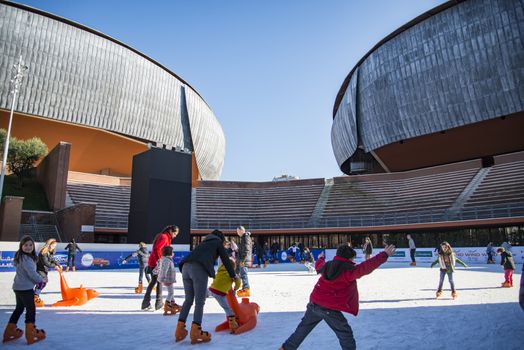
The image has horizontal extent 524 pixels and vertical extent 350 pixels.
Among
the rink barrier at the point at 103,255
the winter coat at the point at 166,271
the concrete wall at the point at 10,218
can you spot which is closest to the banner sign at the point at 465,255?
the rink barrier at the point at 103,255

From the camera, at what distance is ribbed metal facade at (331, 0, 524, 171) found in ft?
114

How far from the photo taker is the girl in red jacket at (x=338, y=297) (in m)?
3.88

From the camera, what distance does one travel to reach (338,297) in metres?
3.96

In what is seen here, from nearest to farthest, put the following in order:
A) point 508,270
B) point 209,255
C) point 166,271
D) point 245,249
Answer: point 209,255, point 166,271, point 245,249, point 508,270

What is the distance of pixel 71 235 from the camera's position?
29266 mm

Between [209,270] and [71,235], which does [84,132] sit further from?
[209,270]

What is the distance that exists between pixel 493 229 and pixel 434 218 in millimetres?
4582

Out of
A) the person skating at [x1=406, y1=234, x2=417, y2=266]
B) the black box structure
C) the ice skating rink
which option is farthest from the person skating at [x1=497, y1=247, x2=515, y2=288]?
the black box structure

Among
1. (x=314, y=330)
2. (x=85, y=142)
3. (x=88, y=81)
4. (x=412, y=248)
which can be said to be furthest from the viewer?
(x=85, y=142)

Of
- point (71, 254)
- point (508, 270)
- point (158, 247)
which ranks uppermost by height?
point (158, 247)

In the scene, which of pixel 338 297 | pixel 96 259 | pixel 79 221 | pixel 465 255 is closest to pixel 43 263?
pixel 338 297

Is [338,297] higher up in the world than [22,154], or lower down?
lower down

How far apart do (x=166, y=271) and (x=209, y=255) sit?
238cm

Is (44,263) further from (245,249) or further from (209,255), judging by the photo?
(209,255)
